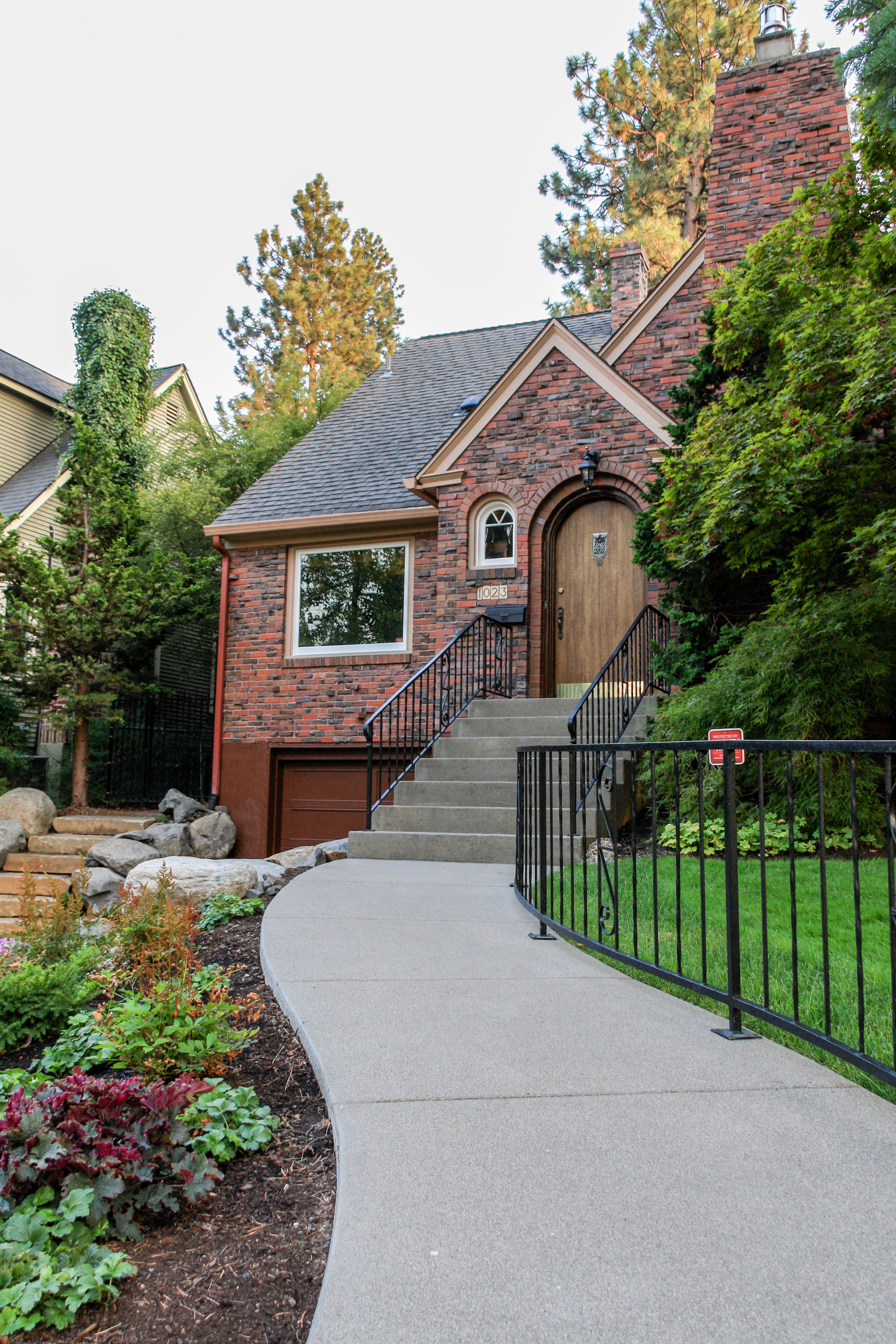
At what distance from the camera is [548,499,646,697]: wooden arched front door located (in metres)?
10.7

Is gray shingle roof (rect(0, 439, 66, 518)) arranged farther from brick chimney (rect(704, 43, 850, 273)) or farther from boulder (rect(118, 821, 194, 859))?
brick chimney (rect(704, 43, 850, 273))

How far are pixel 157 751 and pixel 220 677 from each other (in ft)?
9.70

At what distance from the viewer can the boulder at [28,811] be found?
12.0 meters

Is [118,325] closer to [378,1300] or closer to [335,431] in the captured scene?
[335,431]

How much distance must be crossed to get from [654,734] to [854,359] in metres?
3.55

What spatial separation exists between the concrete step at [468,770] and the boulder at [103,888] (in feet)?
12.2

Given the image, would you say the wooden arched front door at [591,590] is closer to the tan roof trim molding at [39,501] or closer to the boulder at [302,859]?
the boulder at [302,859]

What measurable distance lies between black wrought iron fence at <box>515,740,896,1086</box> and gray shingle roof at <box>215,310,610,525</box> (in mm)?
5972

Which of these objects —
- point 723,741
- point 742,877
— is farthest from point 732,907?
point 742,877

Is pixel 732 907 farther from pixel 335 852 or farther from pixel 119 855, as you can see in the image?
pixel 119 855

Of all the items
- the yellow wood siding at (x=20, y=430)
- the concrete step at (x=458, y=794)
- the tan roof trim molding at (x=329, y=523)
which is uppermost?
the yellow wood siding at (x=20, y=430)

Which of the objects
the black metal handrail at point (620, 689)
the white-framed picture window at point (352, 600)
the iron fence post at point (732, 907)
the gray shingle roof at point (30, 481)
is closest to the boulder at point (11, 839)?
the white-framed picture window at point (352, 600)

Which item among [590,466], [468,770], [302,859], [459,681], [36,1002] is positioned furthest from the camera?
[459,681]

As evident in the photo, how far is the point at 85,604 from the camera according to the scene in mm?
12250
